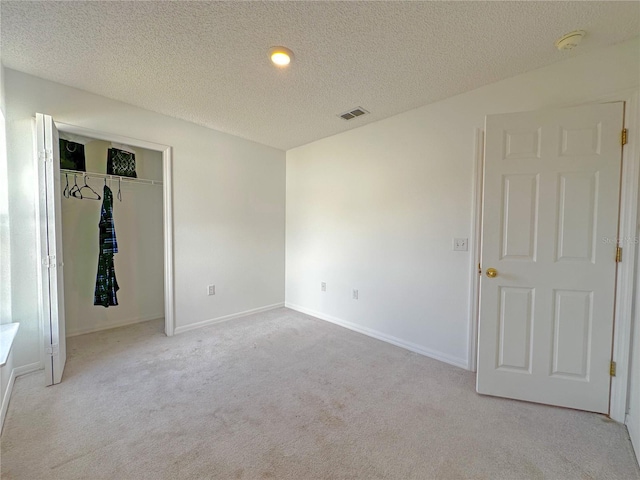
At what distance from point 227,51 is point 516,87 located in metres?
2.27

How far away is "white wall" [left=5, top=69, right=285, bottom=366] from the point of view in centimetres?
223

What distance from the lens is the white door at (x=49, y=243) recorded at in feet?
6.66

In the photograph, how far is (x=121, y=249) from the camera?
3.44 m

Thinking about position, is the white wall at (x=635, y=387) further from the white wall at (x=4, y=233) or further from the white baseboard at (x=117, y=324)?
the white baseboard at (x=117, y=324)

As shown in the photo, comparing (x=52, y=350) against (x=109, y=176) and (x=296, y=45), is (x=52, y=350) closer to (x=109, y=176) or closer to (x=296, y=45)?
(x=109, y=176)

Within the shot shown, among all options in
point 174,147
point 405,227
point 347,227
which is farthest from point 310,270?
point 174,147

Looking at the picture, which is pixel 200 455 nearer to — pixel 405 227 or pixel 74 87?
pixel 405 227

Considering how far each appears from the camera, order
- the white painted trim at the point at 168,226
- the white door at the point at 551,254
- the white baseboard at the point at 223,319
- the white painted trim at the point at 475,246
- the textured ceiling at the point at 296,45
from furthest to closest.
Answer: the white baseboard at the point at 223,319 < the white painted trim at the point at 168,226 < the white painted trim at the point at 475,246 < the white door at the point at 551,254 < the textured ceiling at the point at 296,45

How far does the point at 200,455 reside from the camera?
1467mm

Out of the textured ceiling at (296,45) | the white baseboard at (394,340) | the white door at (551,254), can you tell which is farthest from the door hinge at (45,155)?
the white door at (551,254)

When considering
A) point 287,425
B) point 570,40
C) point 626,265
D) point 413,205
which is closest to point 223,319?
point 287,425

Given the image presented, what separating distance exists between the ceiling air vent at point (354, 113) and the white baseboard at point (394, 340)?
2.45 meters

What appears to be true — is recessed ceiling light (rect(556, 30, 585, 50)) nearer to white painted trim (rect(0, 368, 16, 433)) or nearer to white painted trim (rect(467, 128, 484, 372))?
white painted trim (rect(467, 128, 484, 372))

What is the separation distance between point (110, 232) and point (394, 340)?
3488 millimetres
